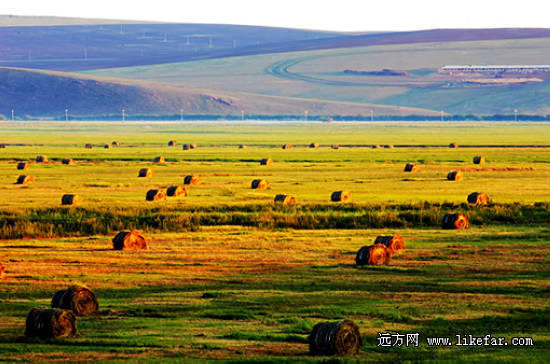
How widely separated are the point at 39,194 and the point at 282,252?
72.9 feet

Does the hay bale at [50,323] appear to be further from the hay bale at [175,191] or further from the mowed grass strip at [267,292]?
the hay bale at [175,191]

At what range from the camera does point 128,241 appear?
1234 inches

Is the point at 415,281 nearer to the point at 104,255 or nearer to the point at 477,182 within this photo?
the point at 104,255

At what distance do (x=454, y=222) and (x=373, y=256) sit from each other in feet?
33.8

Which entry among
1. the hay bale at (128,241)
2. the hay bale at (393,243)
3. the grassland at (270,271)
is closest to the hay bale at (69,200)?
the grassland at (270,271)

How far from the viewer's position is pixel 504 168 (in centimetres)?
7350

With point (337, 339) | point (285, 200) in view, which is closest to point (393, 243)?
point (337, 339)

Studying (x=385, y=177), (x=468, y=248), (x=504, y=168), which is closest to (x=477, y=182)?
(x=385, y=177)

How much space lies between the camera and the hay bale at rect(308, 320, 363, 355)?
16.6 metres

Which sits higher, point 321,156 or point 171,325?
point 321,156

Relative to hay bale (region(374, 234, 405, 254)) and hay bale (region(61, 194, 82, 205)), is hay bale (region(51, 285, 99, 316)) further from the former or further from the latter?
hay bale (region(61, 194, 82, 205))

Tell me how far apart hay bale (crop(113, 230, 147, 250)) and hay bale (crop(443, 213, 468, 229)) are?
11.5 m

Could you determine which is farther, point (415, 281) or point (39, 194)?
point (39, 194)

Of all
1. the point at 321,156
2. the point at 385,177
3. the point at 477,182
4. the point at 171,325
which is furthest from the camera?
the point at 321,156
